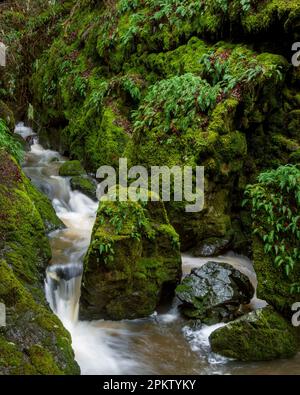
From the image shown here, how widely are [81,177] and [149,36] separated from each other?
446cm

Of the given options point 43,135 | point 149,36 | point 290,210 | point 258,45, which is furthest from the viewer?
point 43,135

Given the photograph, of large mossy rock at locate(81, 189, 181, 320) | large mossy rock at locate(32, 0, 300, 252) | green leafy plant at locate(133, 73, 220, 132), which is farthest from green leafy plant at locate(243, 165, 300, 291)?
green leafy plant at locate(133, 73, 220, 132)

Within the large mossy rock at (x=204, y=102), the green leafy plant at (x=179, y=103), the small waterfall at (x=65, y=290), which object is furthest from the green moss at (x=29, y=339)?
the green leafy plant at (x=179, y=103)

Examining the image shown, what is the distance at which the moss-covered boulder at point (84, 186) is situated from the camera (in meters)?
10.7

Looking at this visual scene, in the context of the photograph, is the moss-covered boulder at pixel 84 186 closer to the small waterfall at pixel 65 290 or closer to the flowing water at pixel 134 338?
the flowing water at pixel 134 338

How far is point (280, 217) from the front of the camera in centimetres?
651

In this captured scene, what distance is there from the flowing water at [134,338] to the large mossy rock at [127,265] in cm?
23

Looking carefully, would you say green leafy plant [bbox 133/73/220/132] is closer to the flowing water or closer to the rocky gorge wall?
the rocky gorge wall

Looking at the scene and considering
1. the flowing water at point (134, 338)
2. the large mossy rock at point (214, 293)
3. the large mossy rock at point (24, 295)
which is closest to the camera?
the large mossy rock at point (24, 295)

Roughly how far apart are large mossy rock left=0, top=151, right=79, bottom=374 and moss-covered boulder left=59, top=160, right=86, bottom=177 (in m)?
3.85

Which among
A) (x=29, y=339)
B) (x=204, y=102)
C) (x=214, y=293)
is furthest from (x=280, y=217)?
(x=29, y=339)
